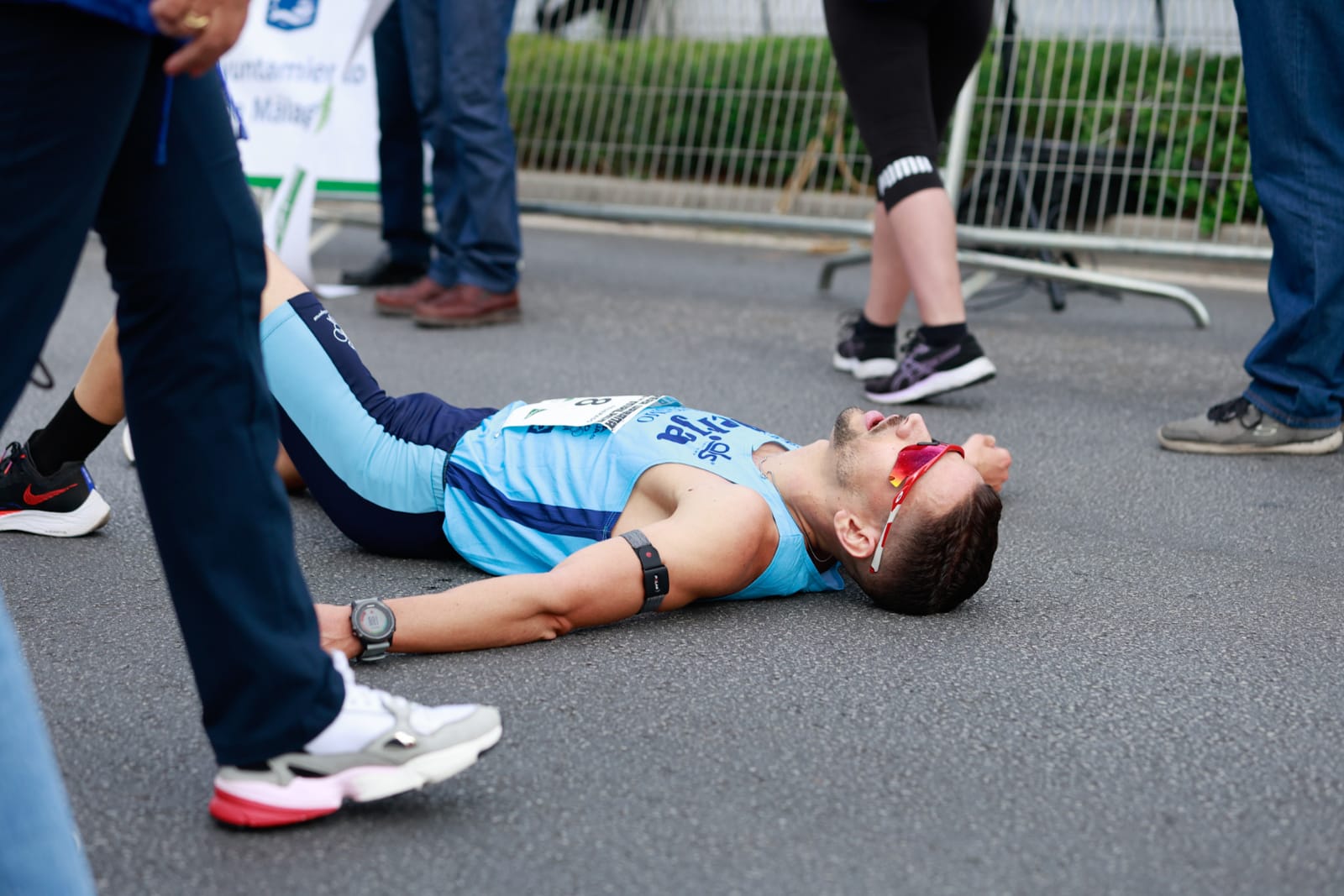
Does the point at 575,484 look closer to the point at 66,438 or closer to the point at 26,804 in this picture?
the point at 66,438

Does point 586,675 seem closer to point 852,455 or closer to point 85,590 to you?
point 852,455

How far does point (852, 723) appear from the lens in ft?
6.54

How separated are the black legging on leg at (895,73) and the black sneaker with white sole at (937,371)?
0.44m

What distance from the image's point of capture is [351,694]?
5.37 ft

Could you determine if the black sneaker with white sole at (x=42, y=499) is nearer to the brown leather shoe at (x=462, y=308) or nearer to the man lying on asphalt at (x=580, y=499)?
the man lying on asphalt at (x=580, y=499)

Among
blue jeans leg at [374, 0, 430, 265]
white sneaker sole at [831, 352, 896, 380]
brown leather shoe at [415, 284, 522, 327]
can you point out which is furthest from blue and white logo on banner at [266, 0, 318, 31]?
white sneaker sole at [831, 352, 896, 380]

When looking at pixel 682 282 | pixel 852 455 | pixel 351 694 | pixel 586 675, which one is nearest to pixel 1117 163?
pixel 682 282

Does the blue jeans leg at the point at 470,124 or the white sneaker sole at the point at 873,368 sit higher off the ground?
the blue jeans leg at the point at 470,124

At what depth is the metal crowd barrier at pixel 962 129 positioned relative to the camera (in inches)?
217

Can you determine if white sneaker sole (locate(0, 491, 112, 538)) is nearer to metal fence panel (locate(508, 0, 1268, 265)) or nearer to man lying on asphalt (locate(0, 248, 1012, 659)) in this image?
man lying on asphalt (locate(0, 248, 1012, 659))

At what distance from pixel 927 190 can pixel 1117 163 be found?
7.23ft

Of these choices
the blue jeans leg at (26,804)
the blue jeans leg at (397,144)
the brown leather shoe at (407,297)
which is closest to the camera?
the blue jeans leg at (26,804)

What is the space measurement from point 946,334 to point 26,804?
3.08m

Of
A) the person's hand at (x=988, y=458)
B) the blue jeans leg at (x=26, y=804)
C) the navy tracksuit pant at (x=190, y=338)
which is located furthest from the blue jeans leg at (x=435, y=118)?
the blue jeans leg at (x=26, y=804)
